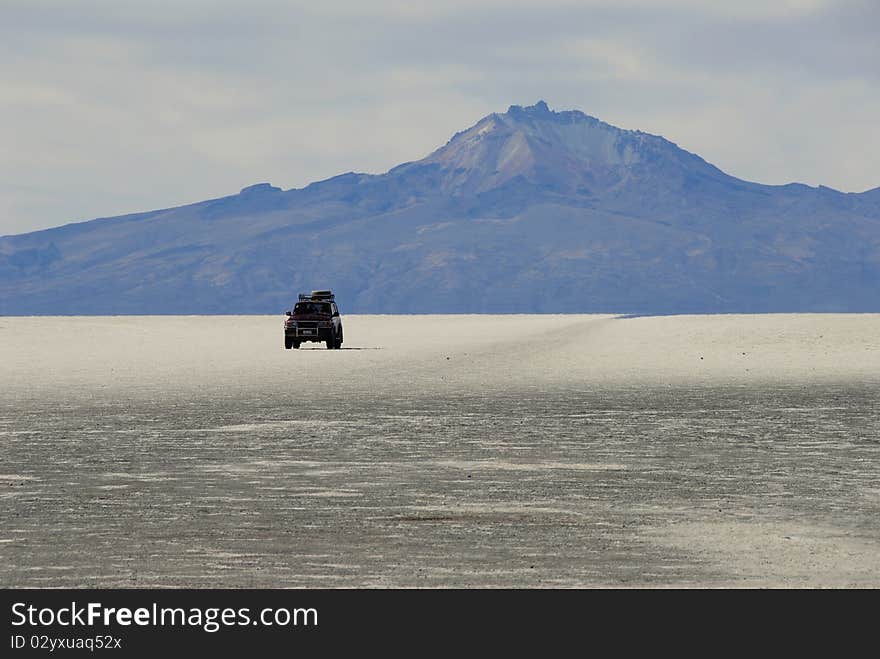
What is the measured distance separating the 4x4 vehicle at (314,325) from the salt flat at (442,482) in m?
24.3

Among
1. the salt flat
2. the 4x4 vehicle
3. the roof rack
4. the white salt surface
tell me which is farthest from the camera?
the roof rack

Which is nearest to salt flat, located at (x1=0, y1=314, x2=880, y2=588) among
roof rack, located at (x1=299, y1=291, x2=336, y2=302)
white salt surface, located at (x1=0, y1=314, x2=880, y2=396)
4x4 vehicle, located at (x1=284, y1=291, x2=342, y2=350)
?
white salt surface, located at (x1=0, y1=314, x2=880, y2=396)

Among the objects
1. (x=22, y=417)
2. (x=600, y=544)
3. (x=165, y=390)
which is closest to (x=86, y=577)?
(x=600, y=544)

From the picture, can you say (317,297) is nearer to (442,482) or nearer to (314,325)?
(314,325)

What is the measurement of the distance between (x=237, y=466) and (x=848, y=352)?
131 feet

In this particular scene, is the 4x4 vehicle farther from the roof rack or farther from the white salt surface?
the white salt surface

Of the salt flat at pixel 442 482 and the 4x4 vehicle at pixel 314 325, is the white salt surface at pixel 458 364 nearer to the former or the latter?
the salt flat at pixel 442 482

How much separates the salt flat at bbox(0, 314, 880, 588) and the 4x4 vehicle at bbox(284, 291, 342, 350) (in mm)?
24261

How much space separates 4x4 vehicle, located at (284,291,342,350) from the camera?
A: 62312 mm

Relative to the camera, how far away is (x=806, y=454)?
2008cm

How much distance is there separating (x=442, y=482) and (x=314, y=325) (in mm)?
Answer: 45894

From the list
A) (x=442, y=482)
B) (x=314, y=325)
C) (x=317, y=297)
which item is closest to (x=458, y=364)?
(x=314, y=325)

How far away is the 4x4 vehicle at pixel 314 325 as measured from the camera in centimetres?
6231
